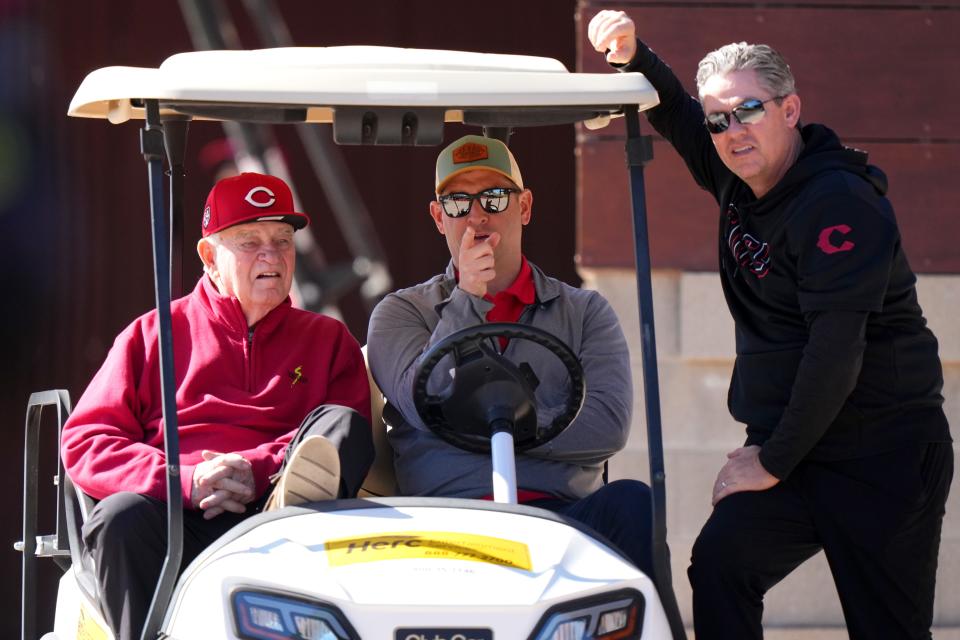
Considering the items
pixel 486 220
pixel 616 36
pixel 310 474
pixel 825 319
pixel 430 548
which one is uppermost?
pixel 616 36

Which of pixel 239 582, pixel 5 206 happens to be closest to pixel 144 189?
pixel 5 206

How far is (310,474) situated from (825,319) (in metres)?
1.13

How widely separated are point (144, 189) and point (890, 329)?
332cm

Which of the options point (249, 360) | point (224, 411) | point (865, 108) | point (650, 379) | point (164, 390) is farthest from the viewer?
point (865, 108)

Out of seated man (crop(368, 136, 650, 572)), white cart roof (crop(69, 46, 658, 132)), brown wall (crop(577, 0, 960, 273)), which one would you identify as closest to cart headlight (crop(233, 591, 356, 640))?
seated man (crop(368, 136, 650, 572))

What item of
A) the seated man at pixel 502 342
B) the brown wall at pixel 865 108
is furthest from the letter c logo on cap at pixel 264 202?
the brown wall at pixel 865 108

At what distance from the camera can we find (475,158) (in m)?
3.58

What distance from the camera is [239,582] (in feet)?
8.22

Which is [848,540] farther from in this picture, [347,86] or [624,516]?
[347,86]

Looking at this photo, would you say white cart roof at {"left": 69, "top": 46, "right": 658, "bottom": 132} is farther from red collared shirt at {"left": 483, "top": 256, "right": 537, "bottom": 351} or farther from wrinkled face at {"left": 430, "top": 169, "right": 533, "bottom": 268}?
red collared shirt at {"left": 483, "top": 256, "right": 537, "bottom": 351}

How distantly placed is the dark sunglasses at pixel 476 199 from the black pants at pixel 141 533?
0.64 metres

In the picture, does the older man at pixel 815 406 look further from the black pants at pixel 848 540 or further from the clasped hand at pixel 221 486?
the clasped hand at pixel 221 486

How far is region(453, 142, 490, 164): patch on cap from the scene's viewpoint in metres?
3.58

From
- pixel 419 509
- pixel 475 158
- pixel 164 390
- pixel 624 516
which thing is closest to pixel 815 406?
pixel 624 516
